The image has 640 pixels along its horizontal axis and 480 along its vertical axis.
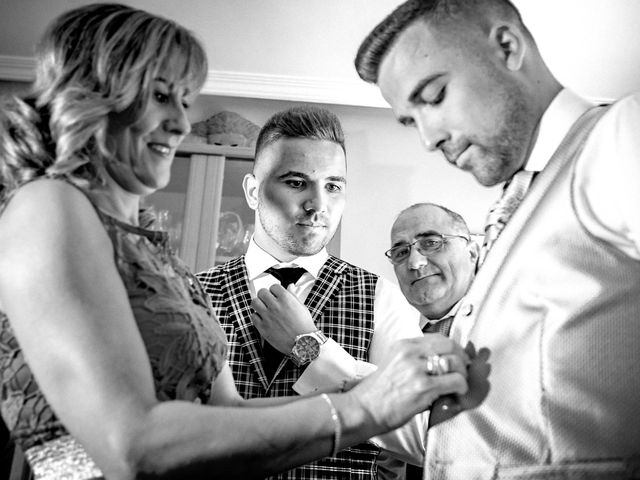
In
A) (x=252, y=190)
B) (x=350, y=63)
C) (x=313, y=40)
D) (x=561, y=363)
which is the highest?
(x=313, y=40)

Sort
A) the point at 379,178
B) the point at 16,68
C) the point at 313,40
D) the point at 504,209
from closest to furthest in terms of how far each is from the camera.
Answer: the point at 504,209
the point at 313,40
the point at 16,68
the point at 379,178

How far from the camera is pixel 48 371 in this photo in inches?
35.9

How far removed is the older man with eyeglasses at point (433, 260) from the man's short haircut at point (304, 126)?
2.71 ft

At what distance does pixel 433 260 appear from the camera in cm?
290

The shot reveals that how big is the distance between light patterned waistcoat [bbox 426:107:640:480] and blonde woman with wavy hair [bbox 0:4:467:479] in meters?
0.11

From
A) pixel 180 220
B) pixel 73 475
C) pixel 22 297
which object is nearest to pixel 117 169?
pixel 22 297

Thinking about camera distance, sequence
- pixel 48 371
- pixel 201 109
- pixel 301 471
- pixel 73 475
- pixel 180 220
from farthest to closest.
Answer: pixel 201 109 < pixel 180 220 < pixel 301 471 < pixel 73 475 < pixel 48 371

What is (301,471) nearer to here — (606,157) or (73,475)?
(73,475)

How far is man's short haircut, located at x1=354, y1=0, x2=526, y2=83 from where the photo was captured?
1.54 meters

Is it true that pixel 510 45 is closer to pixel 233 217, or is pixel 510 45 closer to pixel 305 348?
pixel 305 348

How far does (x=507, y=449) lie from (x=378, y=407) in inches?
9.6

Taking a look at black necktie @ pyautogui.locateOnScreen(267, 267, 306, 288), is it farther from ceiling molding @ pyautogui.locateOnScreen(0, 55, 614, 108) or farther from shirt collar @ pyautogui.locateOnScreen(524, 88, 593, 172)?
ceiling molding @ pyautogui.locateOnScreen(0, 55, 614, 108)

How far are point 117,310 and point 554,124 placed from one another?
97cm

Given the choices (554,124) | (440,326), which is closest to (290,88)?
(440,326)
